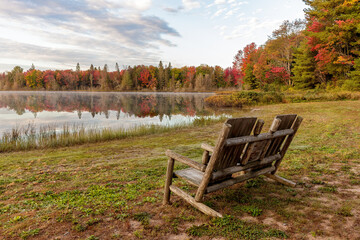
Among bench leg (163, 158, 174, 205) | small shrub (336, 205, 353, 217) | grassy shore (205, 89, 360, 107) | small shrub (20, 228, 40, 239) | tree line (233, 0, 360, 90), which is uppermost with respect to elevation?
tree line (233, 0, 360, 90)

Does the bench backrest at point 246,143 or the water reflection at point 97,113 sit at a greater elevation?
the bench backrest at point 246,143

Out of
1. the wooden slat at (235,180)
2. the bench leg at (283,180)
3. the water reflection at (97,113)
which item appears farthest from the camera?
the water reflection at (97,113)

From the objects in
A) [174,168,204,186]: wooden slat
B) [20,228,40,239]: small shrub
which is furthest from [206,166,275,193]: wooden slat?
[20,228,40,239]: small shrub

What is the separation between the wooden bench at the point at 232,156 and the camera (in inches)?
119

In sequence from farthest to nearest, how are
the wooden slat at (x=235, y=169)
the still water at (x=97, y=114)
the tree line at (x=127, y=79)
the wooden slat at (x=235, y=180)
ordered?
the tree line at (x=127, y=79), the still water at (x=97, y=114), the wooden slat at (x=235, y=180), the wooden slat at (x=235, y=169)

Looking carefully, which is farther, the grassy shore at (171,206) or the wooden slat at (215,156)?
the grassy shore at (171,206)

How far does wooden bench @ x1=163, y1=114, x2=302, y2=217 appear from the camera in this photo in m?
3.03

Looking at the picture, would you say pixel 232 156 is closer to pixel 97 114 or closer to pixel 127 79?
pixel 97 114

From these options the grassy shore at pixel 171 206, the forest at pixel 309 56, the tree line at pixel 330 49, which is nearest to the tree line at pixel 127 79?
the forest at pixel 309 56

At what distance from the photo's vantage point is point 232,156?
3312mm

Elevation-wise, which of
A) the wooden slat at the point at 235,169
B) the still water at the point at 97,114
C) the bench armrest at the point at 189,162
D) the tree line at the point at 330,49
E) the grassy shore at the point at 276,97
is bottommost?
the still water at the point at 97,114

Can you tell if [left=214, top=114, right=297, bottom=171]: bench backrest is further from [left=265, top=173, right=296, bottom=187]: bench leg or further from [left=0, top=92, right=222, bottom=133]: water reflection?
[left=0, top=92, right=222, bottom=133]: water reflection

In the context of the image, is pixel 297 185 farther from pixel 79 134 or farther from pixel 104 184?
pixel 79 134

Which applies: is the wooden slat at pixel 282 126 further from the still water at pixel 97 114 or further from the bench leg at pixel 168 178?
the still water at pixel 97 114
